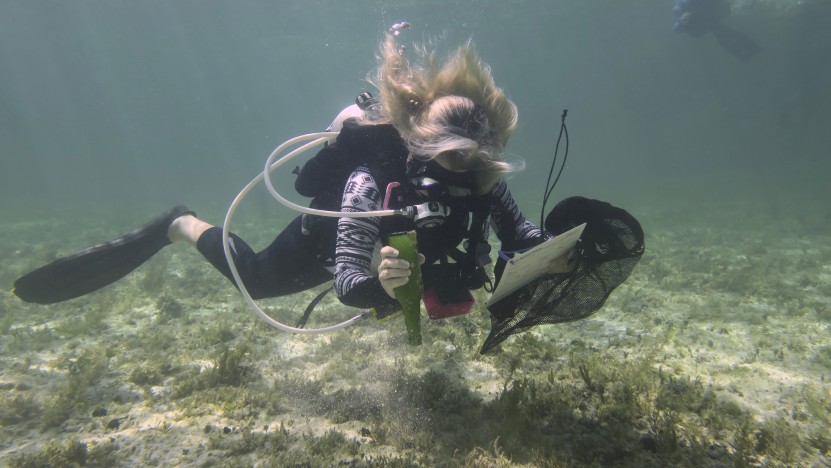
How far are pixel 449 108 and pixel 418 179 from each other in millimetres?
484

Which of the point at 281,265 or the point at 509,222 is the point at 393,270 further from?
the point at 281,265

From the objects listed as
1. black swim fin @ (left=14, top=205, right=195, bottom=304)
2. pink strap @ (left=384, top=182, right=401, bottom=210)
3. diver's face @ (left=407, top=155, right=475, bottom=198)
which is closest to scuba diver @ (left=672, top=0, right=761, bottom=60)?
diver's face @ (left=407, top=155, right=475, bottom=198)

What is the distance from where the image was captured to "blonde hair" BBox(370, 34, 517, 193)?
2293 millimetres

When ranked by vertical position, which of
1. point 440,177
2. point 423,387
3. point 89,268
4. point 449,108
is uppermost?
point 449,108

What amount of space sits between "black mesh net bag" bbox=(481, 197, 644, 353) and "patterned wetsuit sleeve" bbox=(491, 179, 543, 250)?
0.60 metres

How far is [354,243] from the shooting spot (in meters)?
2.47

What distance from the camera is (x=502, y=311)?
2543mm

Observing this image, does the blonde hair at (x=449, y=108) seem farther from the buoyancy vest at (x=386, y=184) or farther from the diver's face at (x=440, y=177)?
the buoyancy vest at (x=386, y=184)

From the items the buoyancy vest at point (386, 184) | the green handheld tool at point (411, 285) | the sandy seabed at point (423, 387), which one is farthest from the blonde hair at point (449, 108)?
the sandy seabed at point (423, 387)

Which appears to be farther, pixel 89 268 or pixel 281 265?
pixel 89 268

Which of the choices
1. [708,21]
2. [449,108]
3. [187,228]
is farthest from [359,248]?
[708,21]

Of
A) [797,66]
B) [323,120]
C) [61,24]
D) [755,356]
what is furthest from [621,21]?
[323,120]

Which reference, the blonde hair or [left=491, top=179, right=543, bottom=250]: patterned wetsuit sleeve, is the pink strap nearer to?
the blonde hair

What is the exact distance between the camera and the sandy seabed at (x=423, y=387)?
244cm
